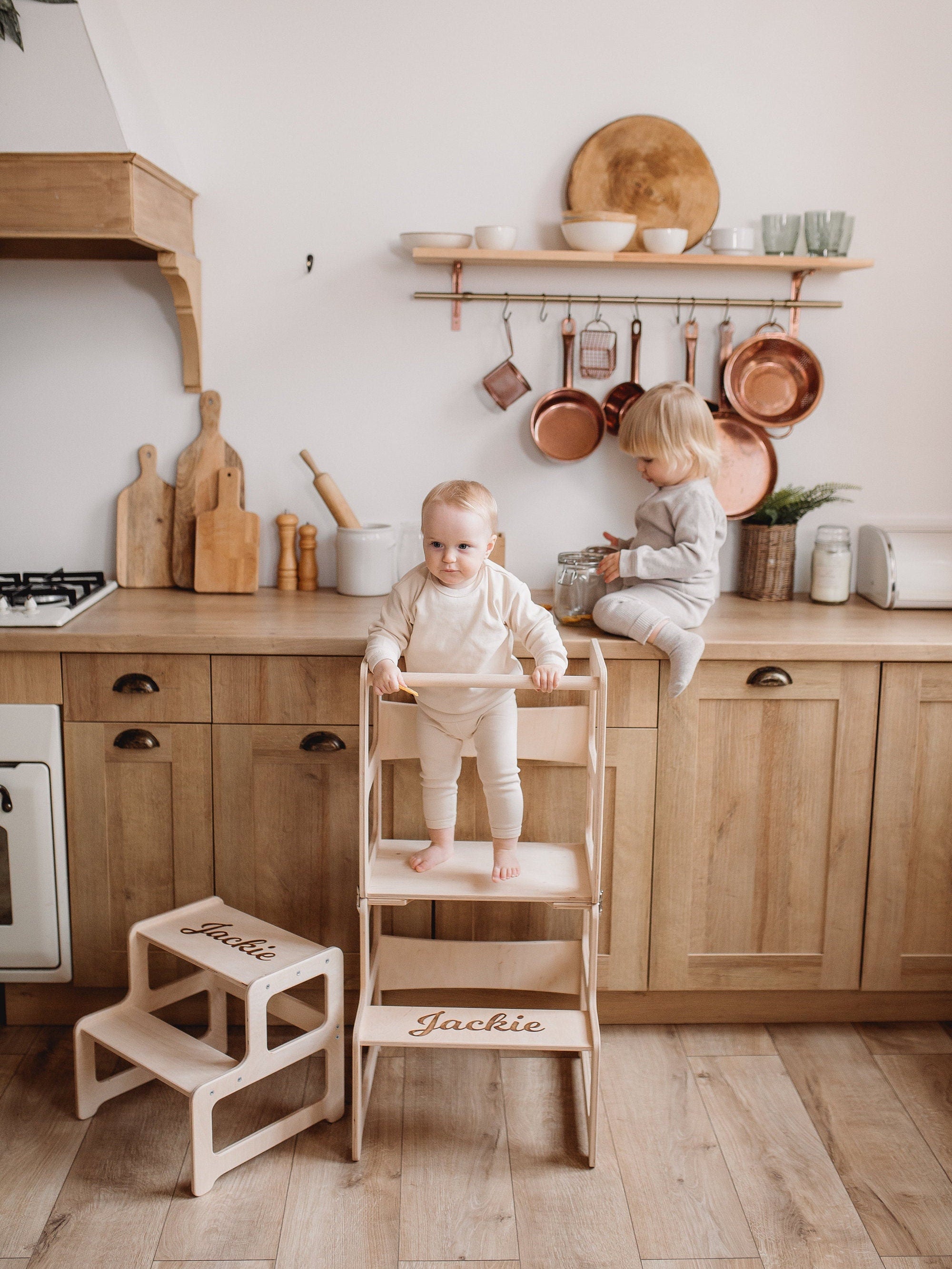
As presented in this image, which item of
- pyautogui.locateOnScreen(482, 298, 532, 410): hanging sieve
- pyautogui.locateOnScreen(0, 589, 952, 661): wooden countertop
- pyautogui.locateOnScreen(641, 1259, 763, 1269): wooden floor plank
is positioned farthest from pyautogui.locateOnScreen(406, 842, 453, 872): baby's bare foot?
pyautogui.locateOnScreen(482, 298, 532, 410): hanging sieve

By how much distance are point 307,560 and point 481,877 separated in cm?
99

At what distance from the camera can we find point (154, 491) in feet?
8.88

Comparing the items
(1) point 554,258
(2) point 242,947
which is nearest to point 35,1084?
(2) point 242,947

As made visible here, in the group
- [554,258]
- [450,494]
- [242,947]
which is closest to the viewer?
[450,494]

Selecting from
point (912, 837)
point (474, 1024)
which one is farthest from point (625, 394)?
point (474, 1024)

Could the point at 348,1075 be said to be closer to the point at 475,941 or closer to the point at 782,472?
the point at 475,941

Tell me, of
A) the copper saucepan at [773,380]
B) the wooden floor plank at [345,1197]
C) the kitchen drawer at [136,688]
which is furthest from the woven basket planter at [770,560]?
the wooden floor plank at [345,1197]

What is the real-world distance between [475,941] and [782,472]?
1.36m

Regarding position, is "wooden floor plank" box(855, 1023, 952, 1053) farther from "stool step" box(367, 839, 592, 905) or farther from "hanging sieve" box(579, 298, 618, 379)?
"hanging sieve" box(579, 298, 618, 379)

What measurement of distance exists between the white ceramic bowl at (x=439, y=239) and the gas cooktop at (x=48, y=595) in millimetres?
1061

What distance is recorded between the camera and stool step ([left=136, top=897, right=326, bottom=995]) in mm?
2016

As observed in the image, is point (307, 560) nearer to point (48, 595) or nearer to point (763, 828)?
point (48, 595)

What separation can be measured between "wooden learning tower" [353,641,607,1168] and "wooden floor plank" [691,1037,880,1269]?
0.27 m

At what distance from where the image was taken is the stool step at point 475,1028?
199 centimetres
